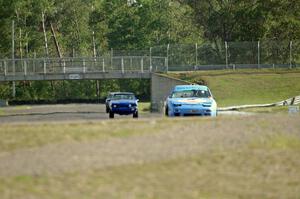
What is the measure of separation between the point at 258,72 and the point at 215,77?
4243 mm

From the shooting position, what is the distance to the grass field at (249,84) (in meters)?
49.5

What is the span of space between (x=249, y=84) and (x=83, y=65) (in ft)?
49.5

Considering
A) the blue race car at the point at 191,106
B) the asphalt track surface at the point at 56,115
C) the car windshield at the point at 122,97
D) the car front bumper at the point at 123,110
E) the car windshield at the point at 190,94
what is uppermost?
the car windshield at the point at 190,94

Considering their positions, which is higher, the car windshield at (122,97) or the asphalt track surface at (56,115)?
the car windshield at (122,97)

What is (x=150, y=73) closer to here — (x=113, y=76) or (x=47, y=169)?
(x=113, y=76)

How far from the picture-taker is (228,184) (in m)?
11.1

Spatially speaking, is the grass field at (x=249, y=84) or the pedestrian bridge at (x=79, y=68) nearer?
the grass field at (x=249, y=84)

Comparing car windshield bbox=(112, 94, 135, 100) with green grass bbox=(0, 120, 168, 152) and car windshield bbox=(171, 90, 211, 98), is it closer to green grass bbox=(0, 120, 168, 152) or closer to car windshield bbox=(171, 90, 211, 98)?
car windshield bbox=(171, 90, 211, 98)

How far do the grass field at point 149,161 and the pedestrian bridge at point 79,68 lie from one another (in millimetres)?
43427

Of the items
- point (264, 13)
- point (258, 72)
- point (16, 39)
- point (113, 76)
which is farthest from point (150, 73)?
point (16, 39)

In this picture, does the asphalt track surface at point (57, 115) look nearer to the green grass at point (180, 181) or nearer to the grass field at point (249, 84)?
the grass field at point (249, 84)

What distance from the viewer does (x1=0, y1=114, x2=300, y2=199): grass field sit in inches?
416

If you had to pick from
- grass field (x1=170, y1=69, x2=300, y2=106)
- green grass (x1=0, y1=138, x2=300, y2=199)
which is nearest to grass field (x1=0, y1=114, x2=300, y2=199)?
green grass (x1=0, y1=138, x2=300, y2=199)

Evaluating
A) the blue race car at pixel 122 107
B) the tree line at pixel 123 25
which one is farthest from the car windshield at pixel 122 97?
the tree line at pixel 123 25
